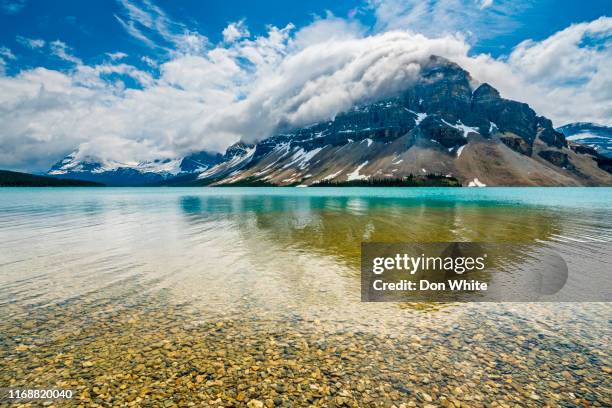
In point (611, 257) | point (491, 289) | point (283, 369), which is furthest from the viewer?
point (611, 257)

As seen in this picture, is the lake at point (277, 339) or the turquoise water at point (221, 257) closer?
the lake at point (277, 339)

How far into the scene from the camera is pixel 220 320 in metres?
15.3

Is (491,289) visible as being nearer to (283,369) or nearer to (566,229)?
(283,369)

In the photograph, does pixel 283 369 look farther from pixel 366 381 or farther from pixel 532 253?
pixel 532 253

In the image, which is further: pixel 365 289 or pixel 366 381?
pixel 365 289

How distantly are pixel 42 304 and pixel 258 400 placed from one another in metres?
14.4

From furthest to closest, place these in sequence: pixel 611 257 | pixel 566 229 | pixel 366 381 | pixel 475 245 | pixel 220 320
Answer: pixel 566 229, pixel 475 245, pixel 611 257, pixel 220 320, pixel 366 381

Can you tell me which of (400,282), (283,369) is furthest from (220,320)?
(400,282)

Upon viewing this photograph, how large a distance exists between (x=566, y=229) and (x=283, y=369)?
→ 47.0 meters

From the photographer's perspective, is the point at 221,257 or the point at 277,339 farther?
the point at 221,257

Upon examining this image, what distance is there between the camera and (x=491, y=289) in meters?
19.5

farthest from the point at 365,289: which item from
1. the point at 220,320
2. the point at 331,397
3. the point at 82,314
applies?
the point at 82,314

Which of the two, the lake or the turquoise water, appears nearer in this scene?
the lake

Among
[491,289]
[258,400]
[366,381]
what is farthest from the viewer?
[491,289]
